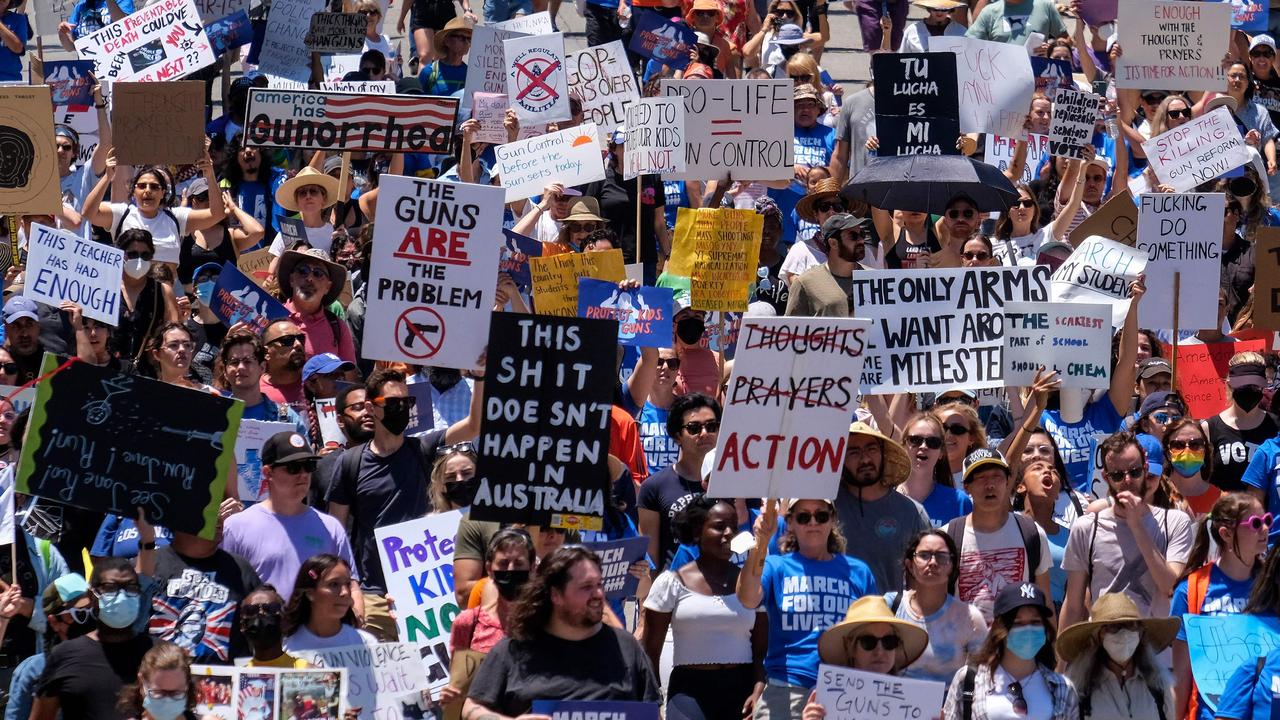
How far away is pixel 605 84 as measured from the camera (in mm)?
16562

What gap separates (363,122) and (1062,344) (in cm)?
488

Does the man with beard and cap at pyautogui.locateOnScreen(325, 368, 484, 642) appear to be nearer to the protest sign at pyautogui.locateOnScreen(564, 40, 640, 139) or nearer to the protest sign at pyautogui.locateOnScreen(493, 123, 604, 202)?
the protest sign at pyautogui.locateOnScreen(493, 123, 604, 202)

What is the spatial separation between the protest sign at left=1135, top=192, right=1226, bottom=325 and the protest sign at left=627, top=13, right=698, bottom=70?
6486 mm

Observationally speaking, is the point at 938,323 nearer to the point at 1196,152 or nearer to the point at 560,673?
the point at 560,673

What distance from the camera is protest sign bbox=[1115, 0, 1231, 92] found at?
17.5 metres

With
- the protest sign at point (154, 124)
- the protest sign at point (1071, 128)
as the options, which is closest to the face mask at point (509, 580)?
the protest sign at point (154, 124)

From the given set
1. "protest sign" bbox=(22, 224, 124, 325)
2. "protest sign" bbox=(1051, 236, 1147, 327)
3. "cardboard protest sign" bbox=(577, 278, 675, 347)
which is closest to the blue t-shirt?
"cardboard protest sign" bbox=(577, 278, 675, 347)

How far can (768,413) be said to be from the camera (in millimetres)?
9547

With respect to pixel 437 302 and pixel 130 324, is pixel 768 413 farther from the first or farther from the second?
pixel 130 324

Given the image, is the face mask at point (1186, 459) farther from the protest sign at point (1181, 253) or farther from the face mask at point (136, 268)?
the face mask at point (136, 268)

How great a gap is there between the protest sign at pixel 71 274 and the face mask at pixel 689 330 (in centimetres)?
309

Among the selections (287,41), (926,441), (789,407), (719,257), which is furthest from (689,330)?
(287,41)

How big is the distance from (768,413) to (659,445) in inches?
95.1

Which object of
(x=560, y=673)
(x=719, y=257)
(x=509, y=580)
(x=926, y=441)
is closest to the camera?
(x=560, y=673)
